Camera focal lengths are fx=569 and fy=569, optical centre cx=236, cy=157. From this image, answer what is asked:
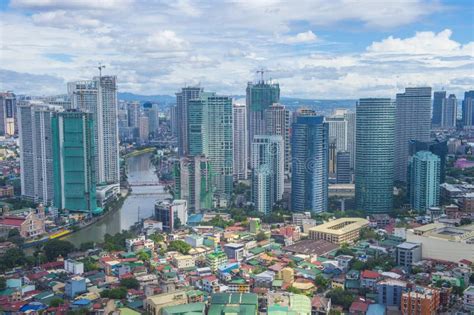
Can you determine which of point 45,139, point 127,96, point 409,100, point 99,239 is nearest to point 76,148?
point 45,139

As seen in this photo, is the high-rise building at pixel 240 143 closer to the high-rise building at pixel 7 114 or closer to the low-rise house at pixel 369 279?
the low-rise house at pixel 369 279

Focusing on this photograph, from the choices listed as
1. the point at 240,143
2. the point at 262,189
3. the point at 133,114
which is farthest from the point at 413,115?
A: the point at 133,114

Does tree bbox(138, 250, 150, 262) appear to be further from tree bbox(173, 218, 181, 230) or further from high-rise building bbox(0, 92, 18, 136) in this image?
high-rise building bbox(0, 92, 18, 136)

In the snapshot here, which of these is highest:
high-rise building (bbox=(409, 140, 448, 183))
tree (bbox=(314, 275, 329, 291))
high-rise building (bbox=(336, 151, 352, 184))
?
high-rise building (bbox=(409, 140, 448, 183))

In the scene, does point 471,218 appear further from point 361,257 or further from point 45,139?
point 45,139

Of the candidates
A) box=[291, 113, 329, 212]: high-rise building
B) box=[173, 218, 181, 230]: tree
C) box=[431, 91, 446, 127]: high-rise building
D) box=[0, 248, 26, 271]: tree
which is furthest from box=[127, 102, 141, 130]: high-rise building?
box=[0, 248, 26, 271]: tree

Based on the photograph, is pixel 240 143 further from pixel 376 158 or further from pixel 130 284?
pixel 130 284
